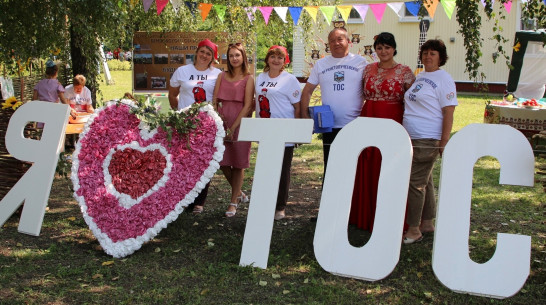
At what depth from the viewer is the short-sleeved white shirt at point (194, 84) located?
548 centimetres

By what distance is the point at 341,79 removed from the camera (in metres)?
4.93

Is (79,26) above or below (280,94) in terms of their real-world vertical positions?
above

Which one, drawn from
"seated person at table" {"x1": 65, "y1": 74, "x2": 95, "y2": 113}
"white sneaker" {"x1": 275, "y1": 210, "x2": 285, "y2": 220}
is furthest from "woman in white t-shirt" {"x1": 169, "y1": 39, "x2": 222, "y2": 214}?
"seated person at table" {"x1": 65, "y1": 74, "x2": 95, "y2": 113}

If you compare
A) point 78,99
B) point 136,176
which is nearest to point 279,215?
point 136,176

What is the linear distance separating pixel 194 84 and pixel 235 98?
0.44m

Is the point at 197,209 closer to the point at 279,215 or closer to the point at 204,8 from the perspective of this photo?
the point at 279,215

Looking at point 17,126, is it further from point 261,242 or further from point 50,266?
point 261,242

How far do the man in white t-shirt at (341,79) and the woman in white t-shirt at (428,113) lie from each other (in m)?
0.51

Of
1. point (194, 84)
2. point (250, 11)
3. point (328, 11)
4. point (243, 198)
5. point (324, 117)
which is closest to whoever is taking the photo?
point (324, 117)

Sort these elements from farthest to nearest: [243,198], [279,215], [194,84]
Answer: [243,198] < [279,215] < [194,84]

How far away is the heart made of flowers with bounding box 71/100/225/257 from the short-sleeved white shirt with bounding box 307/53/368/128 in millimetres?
1016

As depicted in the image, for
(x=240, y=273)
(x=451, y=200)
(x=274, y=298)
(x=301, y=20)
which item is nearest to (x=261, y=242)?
(x=240, y=273)

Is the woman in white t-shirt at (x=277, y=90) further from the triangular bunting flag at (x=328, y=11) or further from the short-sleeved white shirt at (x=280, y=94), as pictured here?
the triangular bunting flag at (x=328, y=11)

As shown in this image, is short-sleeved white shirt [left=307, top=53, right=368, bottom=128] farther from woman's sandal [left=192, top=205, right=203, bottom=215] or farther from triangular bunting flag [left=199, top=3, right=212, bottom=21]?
triangular bunting flag [left=199, top=3, right=212, bottom=21]
